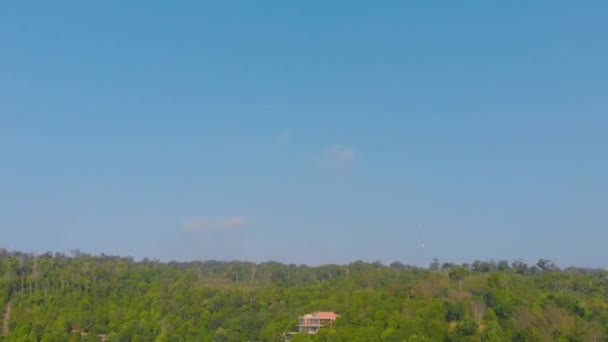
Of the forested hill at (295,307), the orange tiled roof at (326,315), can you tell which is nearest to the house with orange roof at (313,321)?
the orange tiled roof at (326,315)

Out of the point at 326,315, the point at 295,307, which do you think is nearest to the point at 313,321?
the point at 326,315

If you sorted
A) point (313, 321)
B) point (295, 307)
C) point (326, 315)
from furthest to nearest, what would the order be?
point (295, 307) < point (326, 315) < point (313, 321)

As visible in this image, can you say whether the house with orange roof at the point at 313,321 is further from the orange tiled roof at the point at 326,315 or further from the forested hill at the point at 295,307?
the forested hill at the point at 295,307

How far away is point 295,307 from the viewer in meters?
57.6

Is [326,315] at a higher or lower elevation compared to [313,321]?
higher

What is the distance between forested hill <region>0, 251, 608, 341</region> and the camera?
141ft

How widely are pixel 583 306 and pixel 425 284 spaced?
553 inches

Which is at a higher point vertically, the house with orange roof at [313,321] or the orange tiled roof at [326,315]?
the orange tiled roof at [326,315]

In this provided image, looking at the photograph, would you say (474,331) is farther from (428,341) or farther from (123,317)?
(123,317)

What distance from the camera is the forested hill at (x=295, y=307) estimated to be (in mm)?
42906

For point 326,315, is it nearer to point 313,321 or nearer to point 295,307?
point 313,321

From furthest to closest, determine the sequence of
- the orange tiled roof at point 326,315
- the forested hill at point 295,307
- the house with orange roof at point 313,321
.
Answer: the orange tiled roof at point 326,315 → the house with orange roof at point 313,321 → the forested hill at point 295,307

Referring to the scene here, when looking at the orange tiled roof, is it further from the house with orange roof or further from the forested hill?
the forested hill

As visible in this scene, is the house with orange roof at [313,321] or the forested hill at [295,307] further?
the house with orange roof at [313,321]
